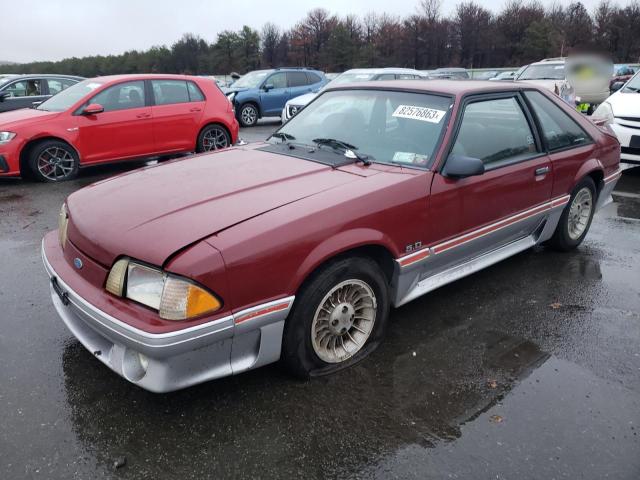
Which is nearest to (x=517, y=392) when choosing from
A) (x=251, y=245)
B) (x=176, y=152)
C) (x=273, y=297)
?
(x=273, y=297)

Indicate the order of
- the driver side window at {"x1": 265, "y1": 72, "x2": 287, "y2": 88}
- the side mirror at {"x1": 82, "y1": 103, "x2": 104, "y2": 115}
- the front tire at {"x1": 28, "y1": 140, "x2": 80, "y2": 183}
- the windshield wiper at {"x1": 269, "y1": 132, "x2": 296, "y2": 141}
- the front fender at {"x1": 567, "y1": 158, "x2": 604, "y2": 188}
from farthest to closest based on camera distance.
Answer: the driver side window at {"x1": 265, "y1": 72, "x2": 287, "y2": 88}
the side mirror at {"x1": 82, "y1": 103, "x2": 104, "y2": 115}
the front tire at {"x1": 28, "y1": 140, "x2": 80, "y2": 183}
the front fender at {"x1": 567, "y1": 158, "x2": 604, "y2": 188}
the windshield wiper at {"x1": 269, "y1": 132, "x2": 296, "y2": 141}

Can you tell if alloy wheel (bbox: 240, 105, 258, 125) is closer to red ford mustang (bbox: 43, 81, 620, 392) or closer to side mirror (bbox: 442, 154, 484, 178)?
red ford mustang (bbox: 43, 81, 620, 392)

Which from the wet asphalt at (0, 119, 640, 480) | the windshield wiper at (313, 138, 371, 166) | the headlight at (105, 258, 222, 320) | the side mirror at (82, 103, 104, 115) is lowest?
the wet asphalt at (0, 119, 640, 480)

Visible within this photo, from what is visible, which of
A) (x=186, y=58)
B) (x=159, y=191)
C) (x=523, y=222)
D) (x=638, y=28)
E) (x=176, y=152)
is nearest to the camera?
(x=159, y=191)

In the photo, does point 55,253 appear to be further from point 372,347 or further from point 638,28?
point 638,28

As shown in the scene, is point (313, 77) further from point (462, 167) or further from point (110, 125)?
point (462, 167)

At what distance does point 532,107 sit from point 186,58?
212ft

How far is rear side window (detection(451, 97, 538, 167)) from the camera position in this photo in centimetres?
334

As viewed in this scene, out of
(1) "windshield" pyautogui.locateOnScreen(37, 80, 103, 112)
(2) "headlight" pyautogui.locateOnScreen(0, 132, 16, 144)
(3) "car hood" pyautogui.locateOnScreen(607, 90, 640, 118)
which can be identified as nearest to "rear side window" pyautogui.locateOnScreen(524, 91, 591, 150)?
(3) "car hood" pyautogui.locateOnScreen(607, 90, 640, 118)

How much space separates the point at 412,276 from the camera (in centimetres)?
305

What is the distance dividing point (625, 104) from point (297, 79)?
9332 millimetres

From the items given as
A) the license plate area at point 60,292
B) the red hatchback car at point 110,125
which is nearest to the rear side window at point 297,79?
the red hatchback car at point 110,125

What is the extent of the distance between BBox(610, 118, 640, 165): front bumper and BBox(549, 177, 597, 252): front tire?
314 cm

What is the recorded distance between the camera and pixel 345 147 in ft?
11.0
